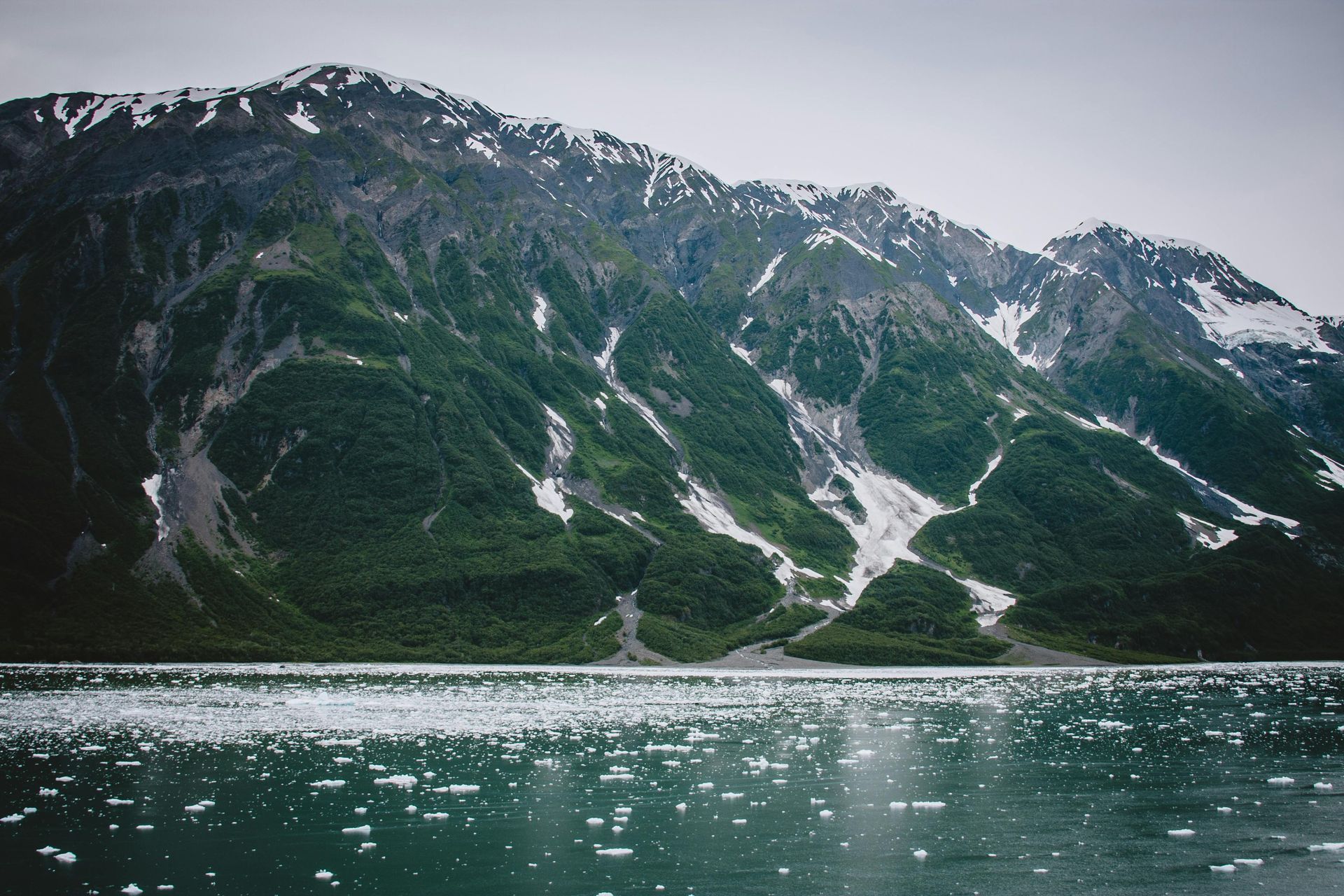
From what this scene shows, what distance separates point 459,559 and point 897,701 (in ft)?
360

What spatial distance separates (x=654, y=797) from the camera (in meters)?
43.6

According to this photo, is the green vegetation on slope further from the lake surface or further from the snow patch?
the snow patch

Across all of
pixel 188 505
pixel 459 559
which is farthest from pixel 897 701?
pixel 188 505

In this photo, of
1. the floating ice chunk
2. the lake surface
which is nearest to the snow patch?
the lake surface

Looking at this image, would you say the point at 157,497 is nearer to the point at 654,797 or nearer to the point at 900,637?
the point at 900,637

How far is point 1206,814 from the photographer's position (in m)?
41.1

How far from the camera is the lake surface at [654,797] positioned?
31078 mm

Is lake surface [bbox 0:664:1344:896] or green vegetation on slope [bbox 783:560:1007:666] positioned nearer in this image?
lake surface [bbox 0:664:1344:896]

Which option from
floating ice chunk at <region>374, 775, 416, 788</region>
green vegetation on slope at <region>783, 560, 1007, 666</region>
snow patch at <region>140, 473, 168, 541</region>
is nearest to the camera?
floating ice chunk at <region>374, 775, 416, 788</region>

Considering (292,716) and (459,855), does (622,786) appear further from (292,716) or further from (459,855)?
(292,716)

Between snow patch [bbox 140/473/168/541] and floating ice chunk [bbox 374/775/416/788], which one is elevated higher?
snow patch [bbox 140/473/168/541]

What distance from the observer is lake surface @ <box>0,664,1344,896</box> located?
31.1 meters

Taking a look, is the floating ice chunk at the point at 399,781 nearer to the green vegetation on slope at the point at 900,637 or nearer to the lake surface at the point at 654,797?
the lake surface at the point at 654,797

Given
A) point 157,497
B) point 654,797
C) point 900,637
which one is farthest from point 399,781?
point 157,497
